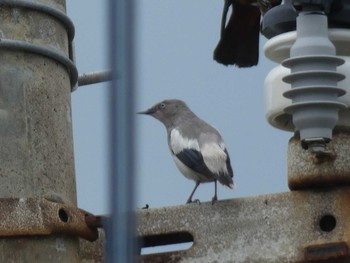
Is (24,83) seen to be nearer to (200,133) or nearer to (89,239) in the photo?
(89,239)

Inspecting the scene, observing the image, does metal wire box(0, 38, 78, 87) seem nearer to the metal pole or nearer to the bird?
Result: the metal pole

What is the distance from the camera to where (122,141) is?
9.90ft

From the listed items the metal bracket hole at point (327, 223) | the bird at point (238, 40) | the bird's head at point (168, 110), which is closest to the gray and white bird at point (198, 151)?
the bird's head at point (168, 110)

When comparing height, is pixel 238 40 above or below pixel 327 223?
above

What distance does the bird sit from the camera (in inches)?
377

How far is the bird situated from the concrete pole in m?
3.10

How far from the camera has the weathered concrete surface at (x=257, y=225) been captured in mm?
5062

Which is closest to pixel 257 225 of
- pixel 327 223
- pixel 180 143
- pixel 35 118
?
pixel 327 223

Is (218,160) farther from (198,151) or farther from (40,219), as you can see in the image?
(40,219)

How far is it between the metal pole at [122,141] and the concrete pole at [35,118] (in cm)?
242

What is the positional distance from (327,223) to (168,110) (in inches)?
140

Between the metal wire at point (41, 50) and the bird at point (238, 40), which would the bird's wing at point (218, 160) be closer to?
the metal wire at point (41, 50)

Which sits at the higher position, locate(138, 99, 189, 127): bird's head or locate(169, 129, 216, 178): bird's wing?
locate(138, 99, 189, 127): bird's head

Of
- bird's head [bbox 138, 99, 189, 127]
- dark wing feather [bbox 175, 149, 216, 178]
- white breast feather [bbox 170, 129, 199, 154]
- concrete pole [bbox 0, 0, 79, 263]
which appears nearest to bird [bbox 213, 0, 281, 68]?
bird's head [bbox 138, 99, 189, 127]
